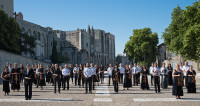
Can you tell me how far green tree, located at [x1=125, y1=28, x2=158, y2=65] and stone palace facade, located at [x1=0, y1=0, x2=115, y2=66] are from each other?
28.4 metres

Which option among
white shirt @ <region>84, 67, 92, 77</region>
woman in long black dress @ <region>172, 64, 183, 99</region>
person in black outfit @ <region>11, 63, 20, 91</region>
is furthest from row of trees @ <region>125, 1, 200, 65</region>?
person in black outfit @ <region>11, 63, 20, 91</region>

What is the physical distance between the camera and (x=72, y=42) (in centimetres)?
9100

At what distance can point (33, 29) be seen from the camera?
6775 centimetres

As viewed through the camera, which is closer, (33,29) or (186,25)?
(186,25)

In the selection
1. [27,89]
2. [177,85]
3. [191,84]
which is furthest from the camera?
[191,84]

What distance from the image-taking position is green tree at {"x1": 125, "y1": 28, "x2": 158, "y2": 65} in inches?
1969

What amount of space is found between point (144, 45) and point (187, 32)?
24618 mm

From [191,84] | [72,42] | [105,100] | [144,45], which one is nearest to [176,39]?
[191,84]

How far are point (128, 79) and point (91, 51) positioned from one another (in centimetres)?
8415

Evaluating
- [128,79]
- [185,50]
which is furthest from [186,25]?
[128,79]

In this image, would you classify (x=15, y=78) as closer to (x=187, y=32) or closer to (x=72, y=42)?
Result: (x=187, y=32)

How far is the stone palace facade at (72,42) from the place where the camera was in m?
64.8

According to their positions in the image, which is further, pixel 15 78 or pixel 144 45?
pixel 144 45

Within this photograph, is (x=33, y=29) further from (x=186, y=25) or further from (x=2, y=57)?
(x=186, y=25)
